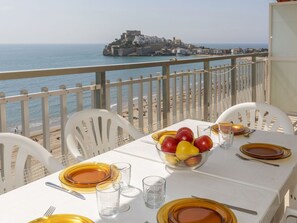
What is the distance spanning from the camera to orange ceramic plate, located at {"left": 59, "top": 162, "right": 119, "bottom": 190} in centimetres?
109

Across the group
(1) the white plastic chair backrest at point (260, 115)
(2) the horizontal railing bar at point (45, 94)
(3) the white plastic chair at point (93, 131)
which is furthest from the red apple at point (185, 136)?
(2) the horizontal railing bar at point (45, 94)

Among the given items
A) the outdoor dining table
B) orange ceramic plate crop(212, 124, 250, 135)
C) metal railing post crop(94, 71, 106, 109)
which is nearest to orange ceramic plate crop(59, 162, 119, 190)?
the outdoor dining table

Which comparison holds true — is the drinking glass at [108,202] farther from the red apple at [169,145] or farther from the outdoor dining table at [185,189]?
the red apple at [169,145]

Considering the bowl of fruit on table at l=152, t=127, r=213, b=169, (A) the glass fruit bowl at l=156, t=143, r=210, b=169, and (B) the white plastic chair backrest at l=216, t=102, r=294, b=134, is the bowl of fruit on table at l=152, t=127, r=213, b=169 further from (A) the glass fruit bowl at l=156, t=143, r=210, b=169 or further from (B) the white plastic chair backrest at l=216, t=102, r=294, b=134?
(B) the white plastic chair backrest at l=216, t=102, r=294, b=134

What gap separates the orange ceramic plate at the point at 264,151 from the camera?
1345 mm

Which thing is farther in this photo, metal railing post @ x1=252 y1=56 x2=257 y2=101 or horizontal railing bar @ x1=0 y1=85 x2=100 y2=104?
metal railing post @ x1=252 y1=56 x2=257 y2=101

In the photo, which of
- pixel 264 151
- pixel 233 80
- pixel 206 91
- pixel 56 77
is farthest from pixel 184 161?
pixel 56 77

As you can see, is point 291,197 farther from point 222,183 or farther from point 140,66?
point 140,66

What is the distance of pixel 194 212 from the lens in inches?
35.6

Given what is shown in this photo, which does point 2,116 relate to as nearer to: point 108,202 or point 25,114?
point 25,114

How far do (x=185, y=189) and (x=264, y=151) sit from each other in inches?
20.9

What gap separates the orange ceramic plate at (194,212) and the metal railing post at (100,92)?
5.81ft

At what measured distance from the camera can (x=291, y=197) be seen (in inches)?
63.6

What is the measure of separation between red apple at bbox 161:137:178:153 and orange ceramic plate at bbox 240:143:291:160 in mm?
369
